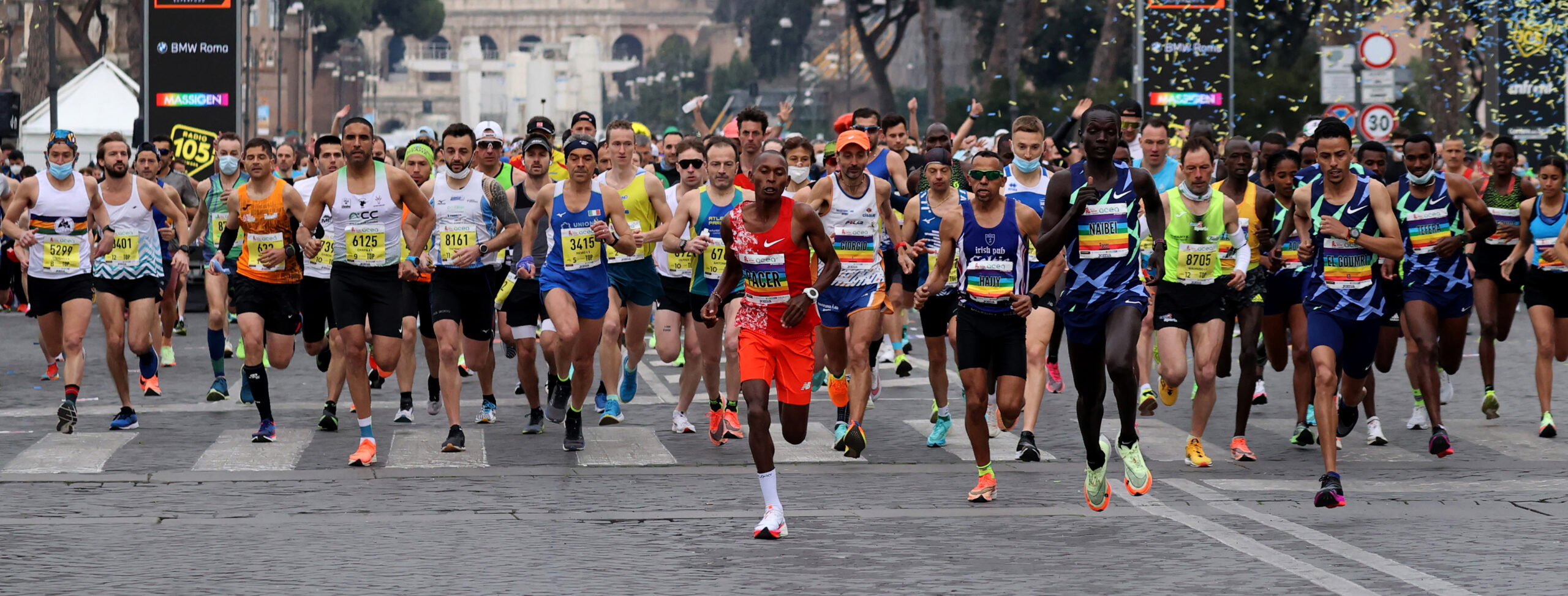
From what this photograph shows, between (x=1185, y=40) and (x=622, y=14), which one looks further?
(x=622, y=14)

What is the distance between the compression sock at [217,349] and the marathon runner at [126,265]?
1271mm

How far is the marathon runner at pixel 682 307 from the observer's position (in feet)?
41.1

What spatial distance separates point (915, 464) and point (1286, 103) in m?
33.3

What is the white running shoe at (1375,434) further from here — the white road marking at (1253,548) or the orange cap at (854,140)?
the orange cap at (854,140)

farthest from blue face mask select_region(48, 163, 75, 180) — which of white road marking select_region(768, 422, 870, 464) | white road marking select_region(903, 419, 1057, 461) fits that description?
white road marking select_region(903, 419, 1057, 461)

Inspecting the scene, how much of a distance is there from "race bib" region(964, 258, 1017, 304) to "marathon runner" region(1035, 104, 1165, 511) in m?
0.52

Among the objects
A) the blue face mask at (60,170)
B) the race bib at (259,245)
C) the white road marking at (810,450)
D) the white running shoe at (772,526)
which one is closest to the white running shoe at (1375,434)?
the white road marking at (810,450)

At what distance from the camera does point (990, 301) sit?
9.60 meters

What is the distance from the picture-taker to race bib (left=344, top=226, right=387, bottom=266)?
1107 centimetres

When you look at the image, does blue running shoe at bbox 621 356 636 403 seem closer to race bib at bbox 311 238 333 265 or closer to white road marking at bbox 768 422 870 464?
white road marking at bbox 768 422 870 464

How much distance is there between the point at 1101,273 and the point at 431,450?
14.2 feet

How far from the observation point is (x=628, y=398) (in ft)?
45.9

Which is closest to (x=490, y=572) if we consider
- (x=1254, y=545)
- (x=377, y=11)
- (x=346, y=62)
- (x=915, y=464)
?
(x=1254, y=545)

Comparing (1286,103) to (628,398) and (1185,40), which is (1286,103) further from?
(628,398)
